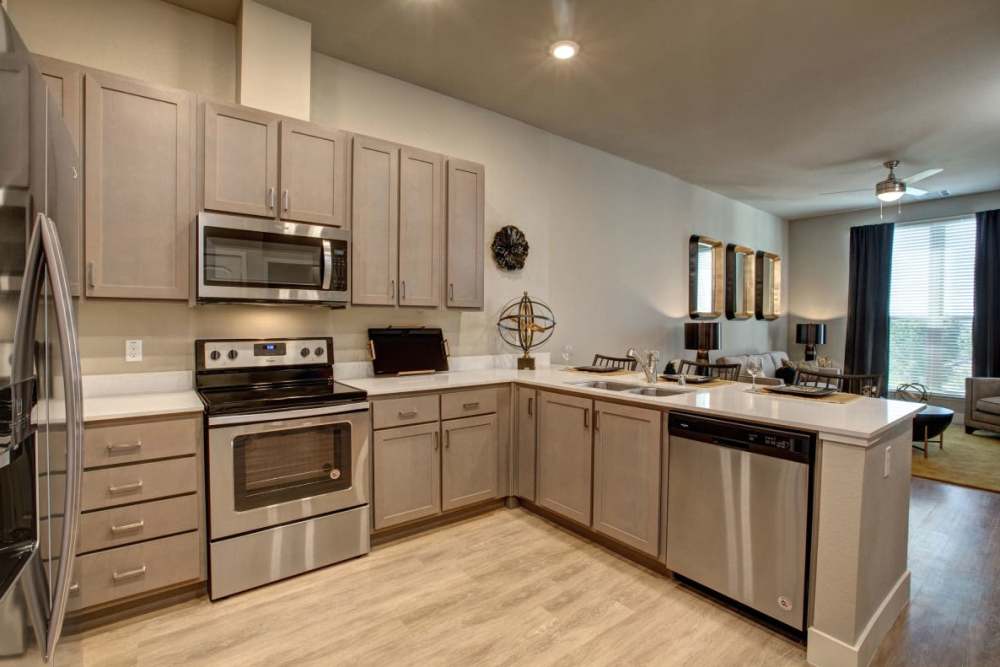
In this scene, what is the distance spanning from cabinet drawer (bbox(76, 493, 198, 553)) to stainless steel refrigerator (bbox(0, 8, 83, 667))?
1108 millimetres

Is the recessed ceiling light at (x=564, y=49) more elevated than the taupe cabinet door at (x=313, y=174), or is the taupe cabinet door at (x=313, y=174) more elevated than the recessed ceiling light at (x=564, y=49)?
the recessed ceiling light at (x=564, y=49)

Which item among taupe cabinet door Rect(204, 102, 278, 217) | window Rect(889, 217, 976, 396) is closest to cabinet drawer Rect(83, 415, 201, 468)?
taupe cabinet door Rect(204, 102, 278, 217)

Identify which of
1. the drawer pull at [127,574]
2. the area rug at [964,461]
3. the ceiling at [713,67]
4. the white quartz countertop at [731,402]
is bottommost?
the area rug at [964,461]

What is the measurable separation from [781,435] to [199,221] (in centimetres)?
271

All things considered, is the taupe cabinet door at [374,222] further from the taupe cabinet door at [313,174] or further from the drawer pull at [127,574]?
the drawer pull at [127,574]

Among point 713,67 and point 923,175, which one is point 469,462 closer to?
point 713,67

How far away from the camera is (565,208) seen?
445cm

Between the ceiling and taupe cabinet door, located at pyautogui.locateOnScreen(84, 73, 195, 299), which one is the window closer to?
the ceiling

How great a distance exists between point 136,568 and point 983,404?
24.2 ft

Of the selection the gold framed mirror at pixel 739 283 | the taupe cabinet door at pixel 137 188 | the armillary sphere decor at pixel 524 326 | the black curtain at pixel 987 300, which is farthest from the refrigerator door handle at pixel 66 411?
the black curtain at pixel 987 300

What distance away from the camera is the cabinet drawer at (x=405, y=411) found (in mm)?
2650

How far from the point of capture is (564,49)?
2.93m

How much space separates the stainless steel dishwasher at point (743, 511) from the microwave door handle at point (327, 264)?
1921 mm

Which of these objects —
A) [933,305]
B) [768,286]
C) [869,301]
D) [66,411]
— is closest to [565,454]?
[66,411]
